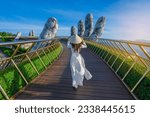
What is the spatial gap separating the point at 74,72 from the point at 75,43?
32.3 inches

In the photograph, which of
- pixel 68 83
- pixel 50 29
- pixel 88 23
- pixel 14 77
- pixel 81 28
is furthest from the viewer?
pixel 81 28

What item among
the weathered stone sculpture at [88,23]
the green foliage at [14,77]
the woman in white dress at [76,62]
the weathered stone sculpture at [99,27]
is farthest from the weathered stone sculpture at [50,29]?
the weathered stone sculpture at [88,23]

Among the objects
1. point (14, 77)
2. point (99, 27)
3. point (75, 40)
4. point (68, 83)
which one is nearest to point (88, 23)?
point (99, 27)

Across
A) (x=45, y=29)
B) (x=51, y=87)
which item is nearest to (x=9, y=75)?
(x=51, y=87)

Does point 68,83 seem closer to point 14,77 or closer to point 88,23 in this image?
point 14,77

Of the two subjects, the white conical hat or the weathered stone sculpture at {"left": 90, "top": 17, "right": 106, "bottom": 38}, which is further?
the weathered stone sculpture at {"left": 90, "top": 17, "right": 106, "bottom": 38}

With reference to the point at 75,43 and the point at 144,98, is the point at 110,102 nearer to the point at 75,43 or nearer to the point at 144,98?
the point at 144,98

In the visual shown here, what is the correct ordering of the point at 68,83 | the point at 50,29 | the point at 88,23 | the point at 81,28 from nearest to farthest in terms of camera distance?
the point at 68,83
the point at 50,29
the point at 88,23
the point at 81,28

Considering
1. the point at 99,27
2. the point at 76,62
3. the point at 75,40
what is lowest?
the point at 99,27

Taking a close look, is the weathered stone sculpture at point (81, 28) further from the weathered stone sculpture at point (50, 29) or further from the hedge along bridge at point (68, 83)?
the hedge along bridge at point (68, 83)

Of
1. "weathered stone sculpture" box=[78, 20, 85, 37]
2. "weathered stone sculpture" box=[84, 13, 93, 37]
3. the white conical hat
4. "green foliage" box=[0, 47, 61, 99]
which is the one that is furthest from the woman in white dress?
"weathered stone sculpture" box=[78, 20, 85, 37]

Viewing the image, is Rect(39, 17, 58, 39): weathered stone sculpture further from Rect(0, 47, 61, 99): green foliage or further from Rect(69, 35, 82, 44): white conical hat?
Rect(69, 35, 82, 44): white conical hat

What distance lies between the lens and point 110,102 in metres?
5.52

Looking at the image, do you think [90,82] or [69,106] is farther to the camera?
[90,82]
